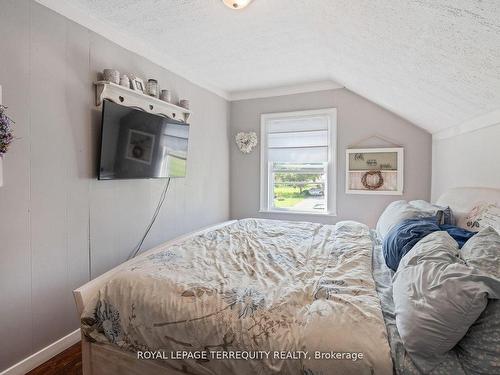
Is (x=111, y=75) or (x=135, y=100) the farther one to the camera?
(x=135, y=100)

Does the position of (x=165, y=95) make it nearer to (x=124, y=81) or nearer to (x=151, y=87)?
(x=151, y=87)

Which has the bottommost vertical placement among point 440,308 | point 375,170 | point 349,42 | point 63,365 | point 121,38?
point 63,365

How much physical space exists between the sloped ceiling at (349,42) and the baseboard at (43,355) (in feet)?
7.90

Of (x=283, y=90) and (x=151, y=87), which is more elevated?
(x=283, y=90)

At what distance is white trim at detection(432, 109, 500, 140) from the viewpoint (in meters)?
1.84

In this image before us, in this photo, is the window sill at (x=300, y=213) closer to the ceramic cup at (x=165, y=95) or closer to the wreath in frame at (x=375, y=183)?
the wreath in frame at (x=375, y=183)

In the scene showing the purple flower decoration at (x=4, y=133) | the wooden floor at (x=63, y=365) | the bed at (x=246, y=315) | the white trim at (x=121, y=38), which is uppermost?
the white trim at (x=121, y=38)

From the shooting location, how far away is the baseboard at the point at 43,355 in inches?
67.3

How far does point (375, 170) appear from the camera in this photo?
3465mm

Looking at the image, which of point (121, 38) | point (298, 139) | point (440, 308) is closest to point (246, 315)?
point (440, 308)

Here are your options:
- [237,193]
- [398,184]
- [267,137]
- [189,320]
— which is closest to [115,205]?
[189,320]

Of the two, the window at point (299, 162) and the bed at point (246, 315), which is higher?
the window at point (299, 162)

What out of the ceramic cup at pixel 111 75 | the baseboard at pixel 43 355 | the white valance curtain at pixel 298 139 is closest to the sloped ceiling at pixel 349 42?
the ceramic cup at pixel 111 75

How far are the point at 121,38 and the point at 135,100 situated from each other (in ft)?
1.78
